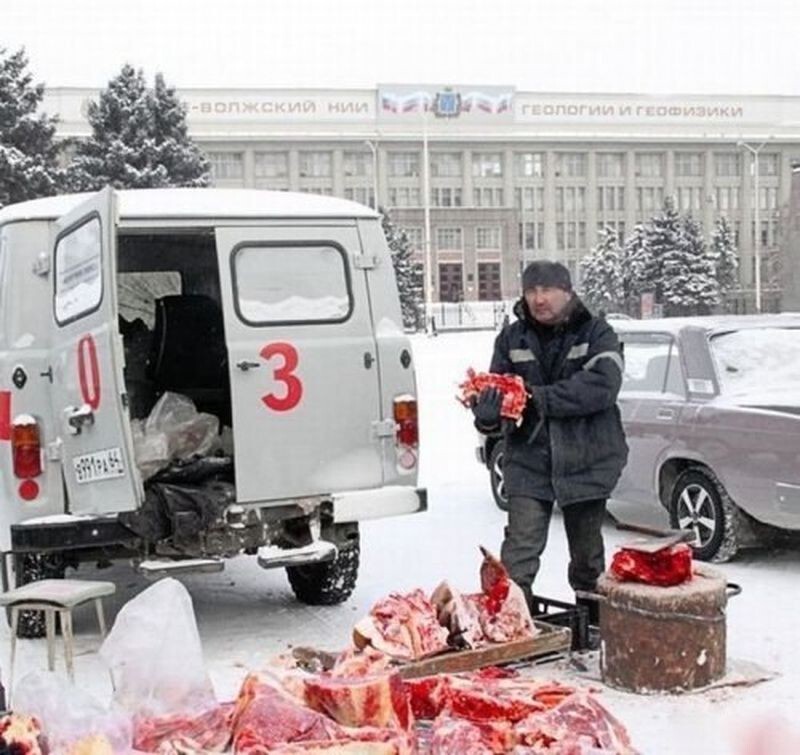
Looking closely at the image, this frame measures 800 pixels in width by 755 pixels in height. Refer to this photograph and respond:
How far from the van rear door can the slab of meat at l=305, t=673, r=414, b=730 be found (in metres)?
2.39

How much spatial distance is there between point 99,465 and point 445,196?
92.9 meters

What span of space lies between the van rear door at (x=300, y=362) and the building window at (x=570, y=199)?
95.7 m

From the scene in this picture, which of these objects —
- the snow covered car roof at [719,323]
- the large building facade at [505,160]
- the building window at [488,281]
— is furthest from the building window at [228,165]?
the snow covered car roof at [719,323]

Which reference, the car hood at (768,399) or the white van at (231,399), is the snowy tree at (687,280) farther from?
the white van at (231,399)

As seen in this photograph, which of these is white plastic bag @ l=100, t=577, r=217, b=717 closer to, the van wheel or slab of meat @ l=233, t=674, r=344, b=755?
slab of meat @ l=233, t=674, r=344, b=755

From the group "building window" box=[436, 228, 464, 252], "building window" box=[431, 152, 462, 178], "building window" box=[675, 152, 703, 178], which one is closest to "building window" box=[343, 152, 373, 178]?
"building window" box=[431, 152, 462, 178]

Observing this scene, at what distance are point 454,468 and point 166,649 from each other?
9026 millimetres

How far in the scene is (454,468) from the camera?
13.1 m

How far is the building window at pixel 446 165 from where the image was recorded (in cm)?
9688

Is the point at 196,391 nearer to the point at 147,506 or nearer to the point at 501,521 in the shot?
the point at 147,506

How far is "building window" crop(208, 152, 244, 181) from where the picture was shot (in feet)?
304

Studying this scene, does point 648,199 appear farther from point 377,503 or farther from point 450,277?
point 377,503

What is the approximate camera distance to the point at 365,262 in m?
6.83

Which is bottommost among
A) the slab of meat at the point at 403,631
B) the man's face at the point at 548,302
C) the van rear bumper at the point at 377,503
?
the slab of meat at the point at 403,631
